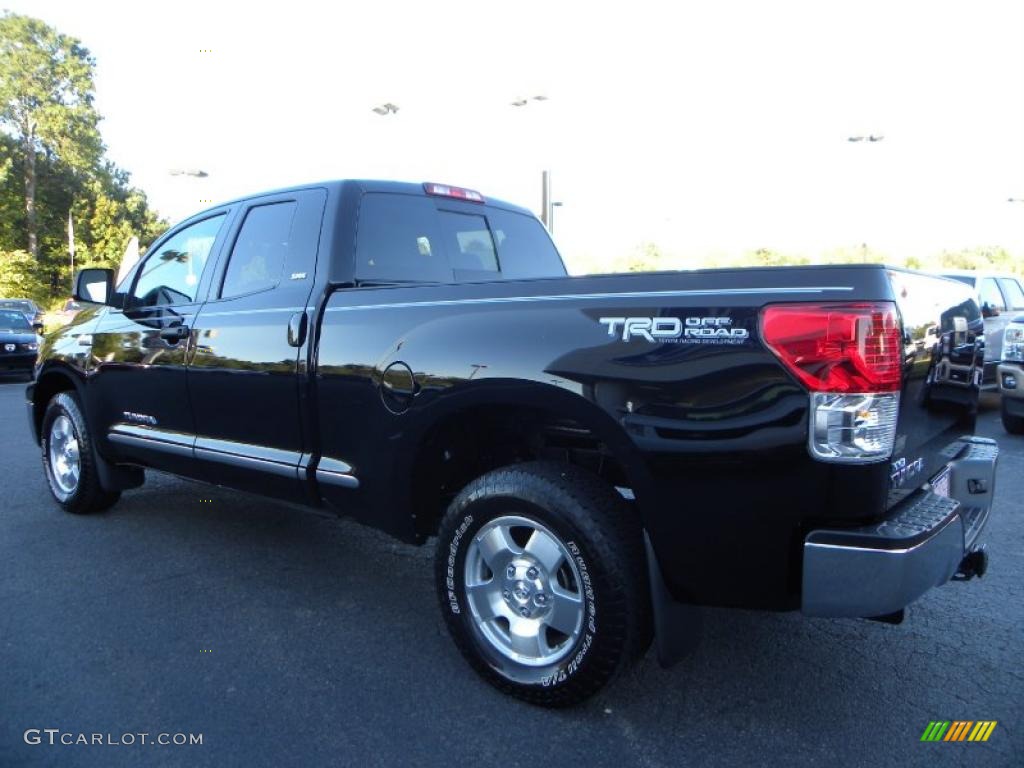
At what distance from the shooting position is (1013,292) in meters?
11.0

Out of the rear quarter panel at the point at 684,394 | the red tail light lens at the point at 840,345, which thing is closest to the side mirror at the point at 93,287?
the rear quarter panel at the point at 684,394

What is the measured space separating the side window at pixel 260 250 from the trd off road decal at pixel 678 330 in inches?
75.5

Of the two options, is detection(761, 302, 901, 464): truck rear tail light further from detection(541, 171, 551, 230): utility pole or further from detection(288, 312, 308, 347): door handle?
detection(541, 171, 551, 230): utility pole

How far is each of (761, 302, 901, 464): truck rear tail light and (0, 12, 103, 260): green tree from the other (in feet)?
168

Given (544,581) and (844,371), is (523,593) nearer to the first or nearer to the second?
(544,581)

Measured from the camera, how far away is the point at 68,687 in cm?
282

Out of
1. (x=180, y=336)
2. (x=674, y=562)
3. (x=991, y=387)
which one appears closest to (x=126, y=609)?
(x=180, y=336)

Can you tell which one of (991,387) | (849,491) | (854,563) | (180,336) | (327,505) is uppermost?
(180,336)

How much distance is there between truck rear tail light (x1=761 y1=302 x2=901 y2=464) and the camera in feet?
6.63

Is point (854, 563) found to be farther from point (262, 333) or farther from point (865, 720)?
point (262, 333)

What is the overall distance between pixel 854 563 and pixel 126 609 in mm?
3064

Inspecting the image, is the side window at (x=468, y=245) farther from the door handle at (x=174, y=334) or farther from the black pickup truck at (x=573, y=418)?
the door handle at (x=174, y=334)

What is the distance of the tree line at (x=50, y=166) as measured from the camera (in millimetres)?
42281

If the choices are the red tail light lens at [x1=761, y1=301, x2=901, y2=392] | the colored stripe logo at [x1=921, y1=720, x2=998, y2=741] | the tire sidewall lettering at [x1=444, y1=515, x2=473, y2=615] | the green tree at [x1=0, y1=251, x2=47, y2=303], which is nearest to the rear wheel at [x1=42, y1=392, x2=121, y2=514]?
the tire sidewall lettering at [x1=444, y1=515, x2=473, y2=615]
